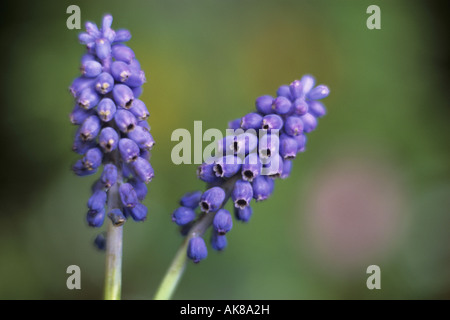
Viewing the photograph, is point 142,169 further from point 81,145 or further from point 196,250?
point 196,250

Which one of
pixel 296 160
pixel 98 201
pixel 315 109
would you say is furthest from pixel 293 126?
pixel 296 160

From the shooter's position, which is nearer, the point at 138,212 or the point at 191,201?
the point at 138,212

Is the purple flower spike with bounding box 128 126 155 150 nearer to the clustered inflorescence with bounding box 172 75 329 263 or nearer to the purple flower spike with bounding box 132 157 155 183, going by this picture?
the purple flower spike with bounding box 132 157 155 183

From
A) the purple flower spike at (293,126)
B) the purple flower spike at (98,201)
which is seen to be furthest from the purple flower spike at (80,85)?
the purple flower spike at (293,126)

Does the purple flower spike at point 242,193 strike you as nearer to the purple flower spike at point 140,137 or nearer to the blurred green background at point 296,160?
the purple flower spike at point 140,137

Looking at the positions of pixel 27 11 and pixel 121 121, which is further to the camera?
pixel 27 11

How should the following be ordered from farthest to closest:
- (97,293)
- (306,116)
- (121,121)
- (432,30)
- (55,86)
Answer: (432,30)
(55,86)
(97,293)
(306,116)
(121,121)

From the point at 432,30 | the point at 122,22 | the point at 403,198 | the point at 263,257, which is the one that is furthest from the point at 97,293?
the point at 432,30

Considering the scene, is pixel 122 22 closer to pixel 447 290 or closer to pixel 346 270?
pixel 346 270

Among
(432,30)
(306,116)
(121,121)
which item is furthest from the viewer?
(432,30)
